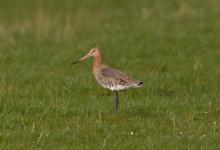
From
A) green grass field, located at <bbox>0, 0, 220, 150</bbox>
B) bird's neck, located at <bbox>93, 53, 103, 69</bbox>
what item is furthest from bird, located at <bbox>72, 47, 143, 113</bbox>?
green grass field, located at <bbox>0, 0, 220, 150</bbox>

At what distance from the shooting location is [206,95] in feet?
43.1

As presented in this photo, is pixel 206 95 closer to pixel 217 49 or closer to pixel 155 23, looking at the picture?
pixel 217 49

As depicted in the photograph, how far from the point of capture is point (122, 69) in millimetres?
15828

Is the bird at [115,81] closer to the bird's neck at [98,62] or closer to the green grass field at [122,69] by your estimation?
the bird's neck at [98,62]

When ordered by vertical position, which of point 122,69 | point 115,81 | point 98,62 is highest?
point 122,69

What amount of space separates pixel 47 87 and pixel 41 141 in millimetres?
3972

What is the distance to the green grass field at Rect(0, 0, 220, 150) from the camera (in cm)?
1000

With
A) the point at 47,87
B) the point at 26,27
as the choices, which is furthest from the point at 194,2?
the point at 47,87

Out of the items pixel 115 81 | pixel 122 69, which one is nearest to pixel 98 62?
pixel 115 81

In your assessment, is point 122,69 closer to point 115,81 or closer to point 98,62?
point 98,62

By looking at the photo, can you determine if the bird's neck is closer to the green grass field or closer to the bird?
the bird

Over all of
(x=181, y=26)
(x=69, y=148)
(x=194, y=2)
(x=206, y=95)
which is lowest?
(x=69, y=148)

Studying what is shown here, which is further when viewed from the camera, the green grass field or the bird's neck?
the bird's neck

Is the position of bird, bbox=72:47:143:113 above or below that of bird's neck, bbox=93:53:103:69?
below
